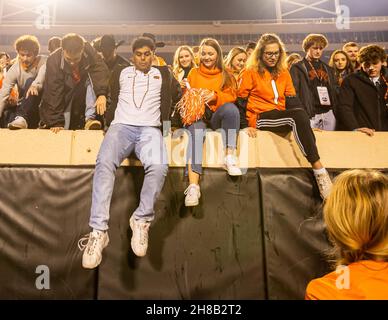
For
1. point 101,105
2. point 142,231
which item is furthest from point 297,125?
point 101,105

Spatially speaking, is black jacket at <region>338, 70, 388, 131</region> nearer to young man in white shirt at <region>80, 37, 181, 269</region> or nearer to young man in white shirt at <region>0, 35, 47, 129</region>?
young man in white shirt at <region>80, 37, 181, 269</region>

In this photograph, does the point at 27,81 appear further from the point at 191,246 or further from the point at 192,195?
the point at 191,246

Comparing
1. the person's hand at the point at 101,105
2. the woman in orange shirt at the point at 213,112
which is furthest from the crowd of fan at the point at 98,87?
the woman in orange shirt at the point at 213,112

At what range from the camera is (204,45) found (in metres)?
3.48

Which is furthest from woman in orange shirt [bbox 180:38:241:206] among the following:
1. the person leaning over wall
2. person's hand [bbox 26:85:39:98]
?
Result: person's hand [bbox 26:85:39:98]

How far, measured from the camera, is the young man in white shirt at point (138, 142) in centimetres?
261

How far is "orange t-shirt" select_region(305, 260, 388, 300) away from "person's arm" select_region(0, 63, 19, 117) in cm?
348

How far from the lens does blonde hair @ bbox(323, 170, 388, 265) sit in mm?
1028

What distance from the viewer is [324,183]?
10.2 ft

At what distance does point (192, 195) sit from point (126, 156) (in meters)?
0.62

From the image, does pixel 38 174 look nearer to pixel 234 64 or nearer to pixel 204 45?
pixel 204 45

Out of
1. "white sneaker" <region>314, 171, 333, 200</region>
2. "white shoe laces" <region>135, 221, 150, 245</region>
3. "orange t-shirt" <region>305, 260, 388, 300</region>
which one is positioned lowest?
"orange t-shirt" <region>305, 260, 388, 300</region>

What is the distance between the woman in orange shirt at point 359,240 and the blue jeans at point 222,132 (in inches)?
81.0

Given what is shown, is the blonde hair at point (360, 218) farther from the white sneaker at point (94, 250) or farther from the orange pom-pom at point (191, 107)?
the orange pom-pom at point (191, 107)
